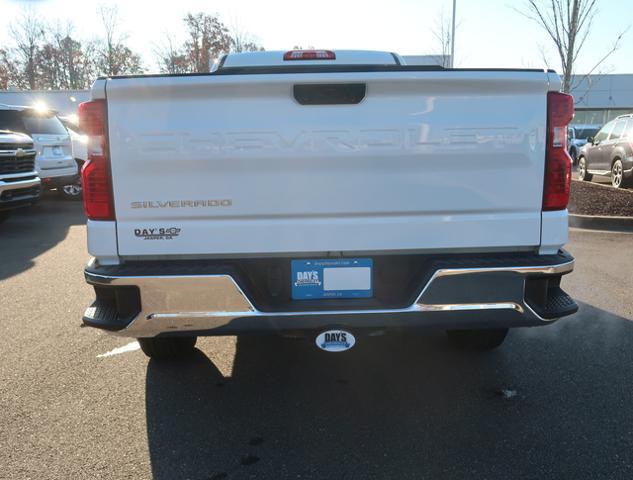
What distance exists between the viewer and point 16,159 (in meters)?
8.39

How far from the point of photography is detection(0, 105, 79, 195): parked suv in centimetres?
960

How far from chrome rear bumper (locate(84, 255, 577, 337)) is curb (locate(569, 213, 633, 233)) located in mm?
6655

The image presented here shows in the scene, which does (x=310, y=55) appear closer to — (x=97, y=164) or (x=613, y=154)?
(x=97, y=164)

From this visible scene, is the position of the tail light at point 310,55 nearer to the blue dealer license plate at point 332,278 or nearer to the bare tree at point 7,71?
the blue dealer license plate at point 332,278

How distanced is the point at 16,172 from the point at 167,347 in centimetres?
639

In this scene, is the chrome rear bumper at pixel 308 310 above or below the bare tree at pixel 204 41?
below

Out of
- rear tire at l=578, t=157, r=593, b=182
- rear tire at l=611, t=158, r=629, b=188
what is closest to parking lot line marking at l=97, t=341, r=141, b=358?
rear tire at l=611, t=158, r=629, b=188

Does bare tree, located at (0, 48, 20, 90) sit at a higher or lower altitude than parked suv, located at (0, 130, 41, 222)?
higher

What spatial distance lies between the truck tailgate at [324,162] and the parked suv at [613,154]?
37.8 feet

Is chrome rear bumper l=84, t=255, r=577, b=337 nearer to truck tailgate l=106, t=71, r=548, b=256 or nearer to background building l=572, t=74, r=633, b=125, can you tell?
truck tailgate l=106, t=71, r=548, b=256

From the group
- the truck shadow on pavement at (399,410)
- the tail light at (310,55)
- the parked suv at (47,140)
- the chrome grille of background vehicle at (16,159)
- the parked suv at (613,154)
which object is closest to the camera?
the truck shadow on pavement at (399,410)

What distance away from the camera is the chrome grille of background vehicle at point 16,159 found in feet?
26.7

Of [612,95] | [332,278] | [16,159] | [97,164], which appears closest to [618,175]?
[332,278]

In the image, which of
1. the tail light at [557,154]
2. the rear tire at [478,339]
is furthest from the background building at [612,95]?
the tail light at [557,154]
